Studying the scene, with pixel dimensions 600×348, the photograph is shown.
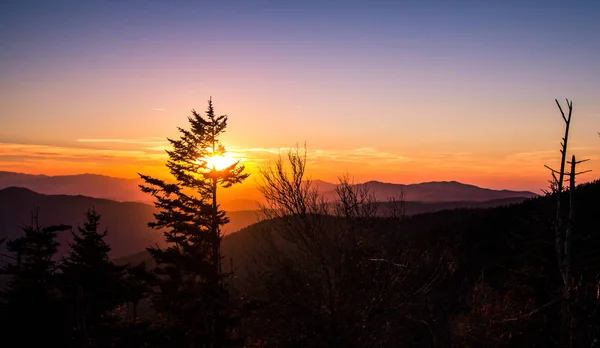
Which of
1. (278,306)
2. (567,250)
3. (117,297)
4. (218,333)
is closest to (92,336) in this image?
(117,297)

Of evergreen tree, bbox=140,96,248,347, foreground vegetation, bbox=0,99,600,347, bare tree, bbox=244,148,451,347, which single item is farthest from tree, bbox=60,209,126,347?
bare tree, bbox=244,148,451,347

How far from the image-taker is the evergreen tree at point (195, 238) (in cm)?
1997

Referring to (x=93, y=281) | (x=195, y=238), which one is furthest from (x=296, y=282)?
(x=93, y=281)

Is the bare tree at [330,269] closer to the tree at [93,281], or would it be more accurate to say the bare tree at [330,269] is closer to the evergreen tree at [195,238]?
the evergreen tree at [195,238]

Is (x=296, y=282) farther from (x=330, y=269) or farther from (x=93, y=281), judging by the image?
(x=93, y=281)

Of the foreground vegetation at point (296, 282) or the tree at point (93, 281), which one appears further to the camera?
the tree at point (93, 281)

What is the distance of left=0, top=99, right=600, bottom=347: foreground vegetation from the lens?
1404cm

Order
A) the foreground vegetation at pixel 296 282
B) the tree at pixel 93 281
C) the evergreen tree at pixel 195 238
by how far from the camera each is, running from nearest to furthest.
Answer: the foreground vegetation at pixel 296 282 → the evergreen tree at pixel 195 238 → the tree at pixel 93 281

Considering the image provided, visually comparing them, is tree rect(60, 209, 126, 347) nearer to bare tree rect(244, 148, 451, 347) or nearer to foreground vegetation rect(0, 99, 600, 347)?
foreground vegetation rect(0, 99, 600, 347)

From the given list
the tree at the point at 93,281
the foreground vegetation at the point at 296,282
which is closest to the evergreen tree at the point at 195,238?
the foreground vegetation at the point at 296,282

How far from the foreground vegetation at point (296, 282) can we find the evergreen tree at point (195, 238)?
72 mm

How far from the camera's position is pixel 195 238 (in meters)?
22.0

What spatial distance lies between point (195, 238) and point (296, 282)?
906 centimetres

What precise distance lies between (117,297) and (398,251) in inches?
740
